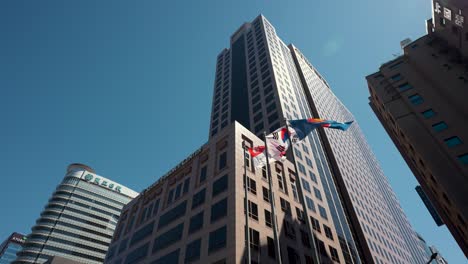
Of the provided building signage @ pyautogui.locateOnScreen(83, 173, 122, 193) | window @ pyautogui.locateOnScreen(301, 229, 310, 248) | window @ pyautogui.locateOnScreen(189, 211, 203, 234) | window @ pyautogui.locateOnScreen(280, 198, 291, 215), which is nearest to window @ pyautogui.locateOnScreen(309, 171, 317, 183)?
window @ pyautogui.locateOnScreen(280, 198, 291, 215)

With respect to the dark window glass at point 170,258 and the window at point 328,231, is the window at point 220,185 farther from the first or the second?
the window at point 328,231

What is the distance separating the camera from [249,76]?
91.6 meters

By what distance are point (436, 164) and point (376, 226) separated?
49.0m

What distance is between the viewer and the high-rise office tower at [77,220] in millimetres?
110081

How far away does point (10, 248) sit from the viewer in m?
171

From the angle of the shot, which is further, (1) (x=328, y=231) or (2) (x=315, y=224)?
(1) (x=328, y=231)

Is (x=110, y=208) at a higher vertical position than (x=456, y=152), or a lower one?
higher

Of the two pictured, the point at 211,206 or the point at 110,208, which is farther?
the point at 110,208

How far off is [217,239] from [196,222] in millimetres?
6093

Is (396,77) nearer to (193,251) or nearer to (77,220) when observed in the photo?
(193,251)

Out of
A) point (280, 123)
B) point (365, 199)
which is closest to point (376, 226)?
point (365, 199)

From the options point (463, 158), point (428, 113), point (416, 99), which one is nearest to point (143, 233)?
point (463, 158)

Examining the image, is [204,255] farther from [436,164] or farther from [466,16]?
[466,16]

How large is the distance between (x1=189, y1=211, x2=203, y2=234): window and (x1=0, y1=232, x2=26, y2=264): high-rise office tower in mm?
186431
